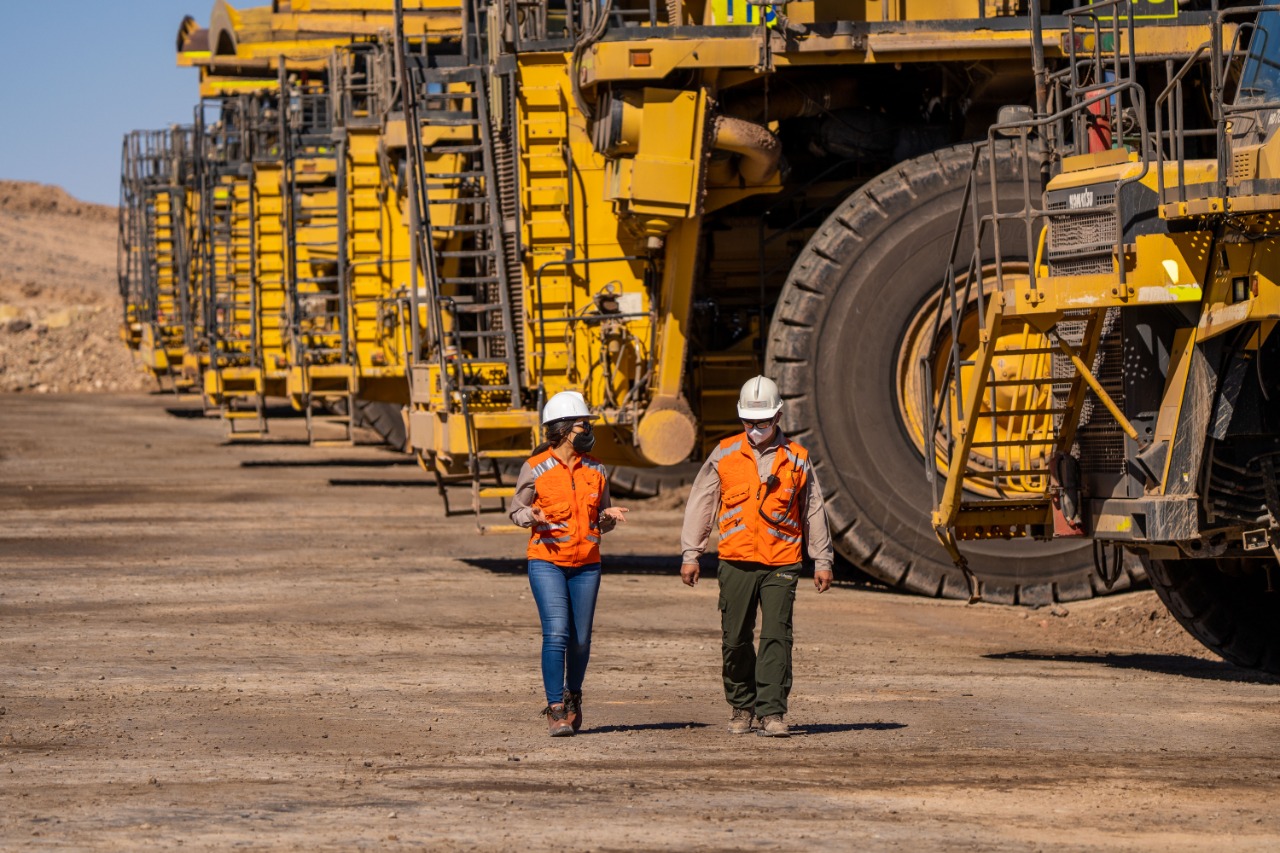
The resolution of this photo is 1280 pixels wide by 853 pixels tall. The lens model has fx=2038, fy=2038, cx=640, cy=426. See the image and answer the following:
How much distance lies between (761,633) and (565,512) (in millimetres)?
940

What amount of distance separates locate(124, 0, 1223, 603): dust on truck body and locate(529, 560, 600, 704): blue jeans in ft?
10.0

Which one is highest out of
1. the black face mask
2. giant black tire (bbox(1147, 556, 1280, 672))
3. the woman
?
the black face mask

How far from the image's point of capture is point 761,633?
8.07 metres

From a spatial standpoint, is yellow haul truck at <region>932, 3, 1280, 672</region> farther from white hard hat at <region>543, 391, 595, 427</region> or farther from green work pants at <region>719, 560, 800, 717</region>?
white hard hat at <region>543, 391, 595, 427</region>

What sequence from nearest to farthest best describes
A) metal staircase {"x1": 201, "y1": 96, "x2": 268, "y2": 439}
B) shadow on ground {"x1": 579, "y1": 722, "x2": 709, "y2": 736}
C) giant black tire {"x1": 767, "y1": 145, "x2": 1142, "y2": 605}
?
shadow on ground {"x1": 579, "y1": 722, "x2": 709, "y2": 736} < giant black tire {"x1": 767, "y1": 145, "x2": 1142, "y2": 605} < metal staircase {"x1": 201, "y1": 96, "x2": 268, "y2": 439}

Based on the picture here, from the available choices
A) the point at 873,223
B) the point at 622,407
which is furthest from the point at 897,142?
the point at 622,407

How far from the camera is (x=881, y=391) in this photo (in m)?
12.1

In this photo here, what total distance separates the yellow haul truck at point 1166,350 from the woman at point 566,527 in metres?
1.97

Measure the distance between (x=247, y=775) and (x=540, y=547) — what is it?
5.50ft

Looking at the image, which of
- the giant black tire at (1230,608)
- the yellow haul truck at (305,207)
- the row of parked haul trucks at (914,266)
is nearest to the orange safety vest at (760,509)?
Result: the row of parked haul trucks at (914,266)

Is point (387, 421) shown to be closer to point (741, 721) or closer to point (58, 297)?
point (741, 721)

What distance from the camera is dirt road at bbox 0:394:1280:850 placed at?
6.35 meters

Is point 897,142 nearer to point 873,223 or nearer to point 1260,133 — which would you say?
point 873,223

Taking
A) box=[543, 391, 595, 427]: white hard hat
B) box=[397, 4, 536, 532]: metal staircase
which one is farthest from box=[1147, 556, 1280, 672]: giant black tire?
box=[397, 4, 536, 532]: metal staircase
